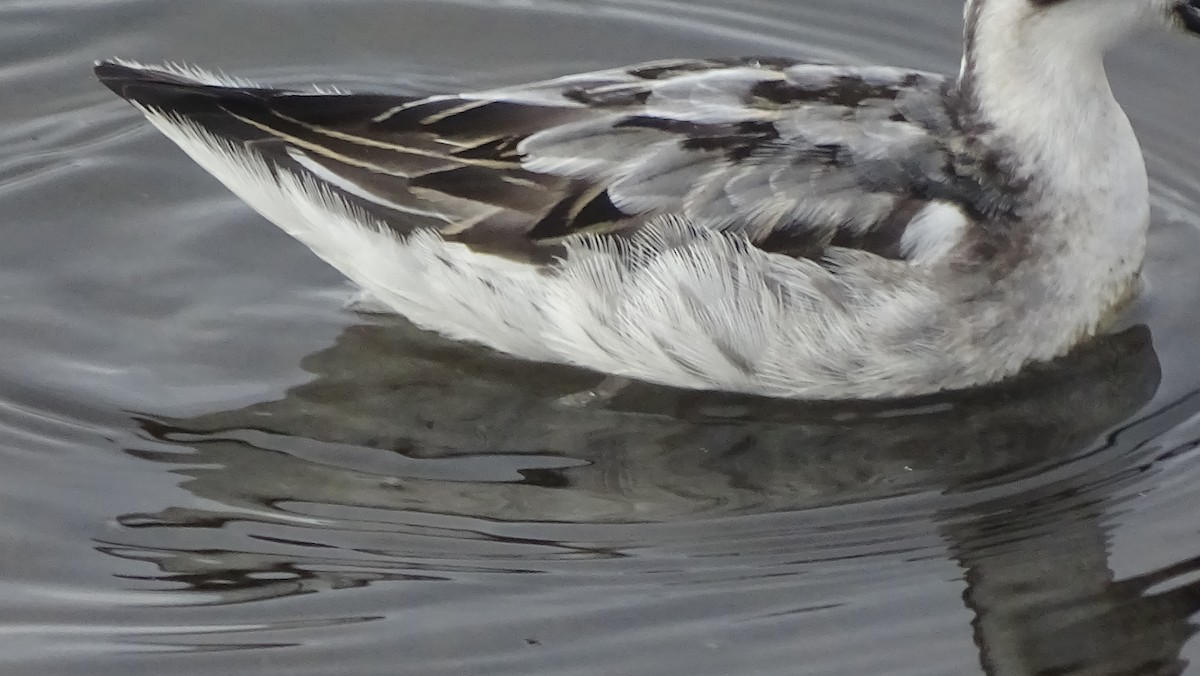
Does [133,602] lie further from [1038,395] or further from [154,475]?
[1038,395]

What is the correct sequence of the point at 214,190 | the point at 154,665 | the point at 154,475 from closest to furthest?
the point at 154,665 → the point at 154,475 → the point at 214,190

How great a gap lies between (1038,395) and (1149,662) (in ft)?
4.14

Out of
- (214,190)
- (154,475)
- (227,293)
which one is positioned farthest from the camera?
(214,190)

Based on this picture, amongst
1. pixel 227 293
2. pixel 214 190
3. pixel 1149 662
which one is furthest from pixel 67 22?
pixel 1149 662

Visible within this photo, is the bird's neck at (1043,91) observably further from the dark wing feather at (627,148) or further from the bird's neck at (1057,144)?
the dark wing feather at (627,148)

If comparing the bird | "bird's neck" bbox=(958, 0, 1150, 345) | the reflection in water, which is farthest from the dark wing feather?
the reflection in water

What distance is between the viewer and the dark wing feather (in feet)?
16.3

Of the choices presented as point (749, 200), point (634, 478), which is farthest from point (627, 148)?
point (634, 478)

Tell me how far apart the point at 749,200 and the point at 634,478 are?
0.86m

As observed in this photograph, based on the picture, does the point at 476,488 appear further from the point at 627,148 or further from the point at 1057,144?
the point at 1057,144

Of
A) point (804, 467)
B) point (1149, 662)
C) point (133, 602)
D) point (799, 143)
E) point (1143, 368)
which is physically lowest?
point (1149, 662)

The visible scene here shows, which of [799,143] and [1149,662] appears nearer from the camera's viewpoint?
[1149,662]

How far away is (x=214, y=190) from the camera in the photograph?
635cm

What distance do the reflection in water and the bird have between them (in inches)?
5.9
